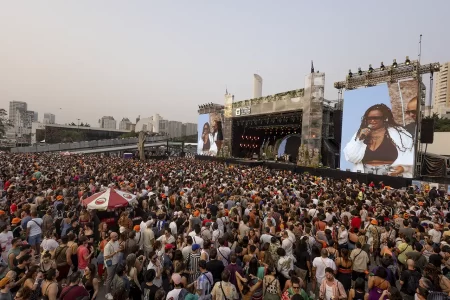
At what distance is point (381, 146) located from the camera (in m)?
18.2

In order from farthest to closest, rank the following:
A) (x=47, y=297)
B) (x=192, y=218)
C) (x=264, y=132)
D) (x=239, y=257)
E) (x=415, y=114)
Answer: (x=264, y=132)
(x=415, y=114)
(x=192, y=218)
(x=239, y=257)
(x=47, y=297)

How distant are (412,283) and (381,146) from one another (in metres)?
16.3

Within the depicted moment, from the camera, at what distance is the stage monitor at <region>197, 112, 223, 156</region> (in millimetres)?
34719

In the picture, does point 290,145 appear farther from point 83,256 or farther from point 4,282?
point 4,282

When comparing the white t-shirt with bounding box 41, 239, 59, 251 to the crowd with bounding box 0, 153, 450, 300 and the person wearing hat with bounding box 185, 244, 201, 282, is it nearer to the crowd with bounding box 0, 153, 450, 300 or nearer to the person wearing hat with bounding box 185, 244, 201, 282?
the crowd with bounding box 0, 153, 450, 300

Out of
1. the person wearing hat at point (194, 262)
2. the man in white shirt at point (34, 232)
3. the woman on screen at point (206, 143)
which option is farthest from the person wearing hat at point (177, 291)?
the woman on screen at point (206, 143)

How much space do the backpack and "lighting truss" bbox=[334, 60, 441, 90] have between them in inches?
677

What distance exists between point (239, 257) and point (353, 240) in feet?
8.71

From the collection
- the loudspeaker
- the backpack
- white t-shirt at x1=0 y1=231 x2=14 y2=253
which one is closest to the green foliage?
the loudspeaker

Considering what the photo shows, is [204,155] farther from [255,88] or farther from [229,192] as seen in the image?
[229,192]

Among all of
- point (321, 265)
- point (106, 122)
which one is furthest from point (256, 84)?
point (106, 122)

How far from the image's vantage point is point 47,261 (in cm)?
440

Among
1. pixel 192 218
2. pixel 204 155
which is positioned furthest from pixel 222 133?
pixel 192 218

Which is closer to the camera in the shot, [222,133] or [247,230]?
[247,230]
